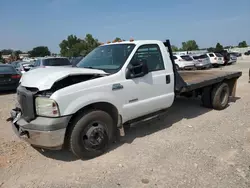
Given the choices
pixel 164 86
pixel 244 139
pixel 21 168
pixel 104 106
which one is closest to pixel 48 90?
pixel 104 106

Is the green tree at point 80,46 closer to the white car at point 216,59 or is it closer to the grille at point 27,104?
the white car at point 216,59

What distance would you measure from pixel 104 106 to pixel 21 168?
1626 mm

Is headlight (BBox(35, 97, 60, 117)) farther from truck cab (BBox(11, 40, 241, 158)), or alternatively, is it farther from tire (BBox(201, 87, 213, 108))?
tire (BBox(201, 87, 213, 108))

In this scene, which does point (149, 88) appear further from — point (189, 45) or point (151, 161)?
point (189, 45)

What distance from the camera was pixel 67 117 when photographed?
358 cm

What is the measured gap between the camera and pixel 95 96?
384 centimetres

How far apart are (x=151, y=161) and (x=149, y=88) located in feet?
4.75

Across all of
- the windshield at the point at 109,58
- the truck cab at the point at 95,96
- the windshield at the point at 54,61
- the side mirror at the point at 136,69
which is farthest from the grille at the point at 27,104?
the windshield at the point at 54,61

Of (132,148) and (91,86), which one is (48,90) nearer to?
(91,86)

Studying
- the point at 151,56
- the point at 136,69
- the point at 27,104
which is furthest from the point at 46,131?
the point at 151,56

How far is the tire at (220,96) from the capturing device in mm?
6629

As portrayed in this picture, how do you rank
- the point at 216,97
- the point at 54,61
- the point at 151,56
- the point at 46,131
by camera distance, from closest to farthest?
the point at 46,131
the point at 151,56
the point at 216,97
the point at 54,61

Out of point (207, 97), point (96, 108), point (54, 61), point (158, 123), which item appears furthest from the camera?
point (54, 61)

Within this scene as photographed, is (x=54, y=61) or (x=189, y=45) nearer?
(x=54, y=61)
